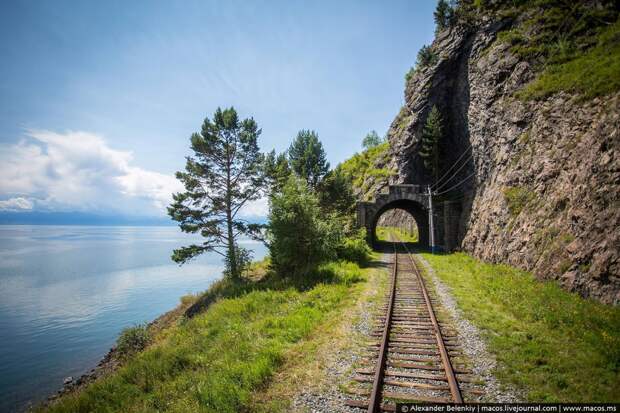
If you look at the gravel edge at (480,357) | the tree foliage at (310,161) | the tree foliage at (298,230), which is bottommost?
the gravel edge at (480,357)

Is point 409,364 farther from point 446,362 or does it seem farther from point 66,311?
point 66,311

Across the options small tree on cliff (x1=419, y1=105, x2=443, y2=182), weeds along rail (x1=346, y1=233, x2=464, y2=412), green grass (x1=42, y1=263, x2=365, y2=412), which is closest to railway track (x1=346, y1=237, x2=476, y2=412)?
weeds along rail (x1=346, y1=233, x2=464, y2=412)

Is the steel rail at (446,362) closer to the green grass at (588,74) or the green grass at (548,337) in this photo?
the green grass at (548,337)

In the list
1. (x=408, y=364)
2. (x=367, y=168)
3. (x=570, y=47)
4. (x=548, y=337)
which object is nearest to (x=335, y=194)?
(x=570, y=47)

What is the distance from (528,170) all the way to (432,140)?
66.3ft

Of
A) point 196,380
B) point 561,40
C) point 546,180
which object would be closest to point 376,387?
point 196,380

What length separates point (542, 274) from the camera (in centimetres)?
1313

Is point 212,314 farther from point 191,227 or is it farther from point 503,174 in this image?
point 503,174

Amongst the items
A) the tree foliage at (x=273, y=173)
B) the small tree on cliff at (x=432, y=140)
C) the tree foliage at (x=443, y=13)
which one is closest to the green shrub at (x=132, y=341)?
the tree foliage at (x=273, y=173)

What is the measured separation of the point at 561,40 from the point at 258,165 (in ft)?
83.2

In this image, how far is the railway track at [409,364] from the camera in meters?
5.82

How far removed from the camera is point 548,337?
8.13 m

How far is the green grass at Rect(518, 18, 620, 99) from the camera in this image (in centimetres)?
1441

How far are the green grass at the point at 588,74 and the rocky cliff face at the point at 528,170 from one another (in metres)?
0.57
